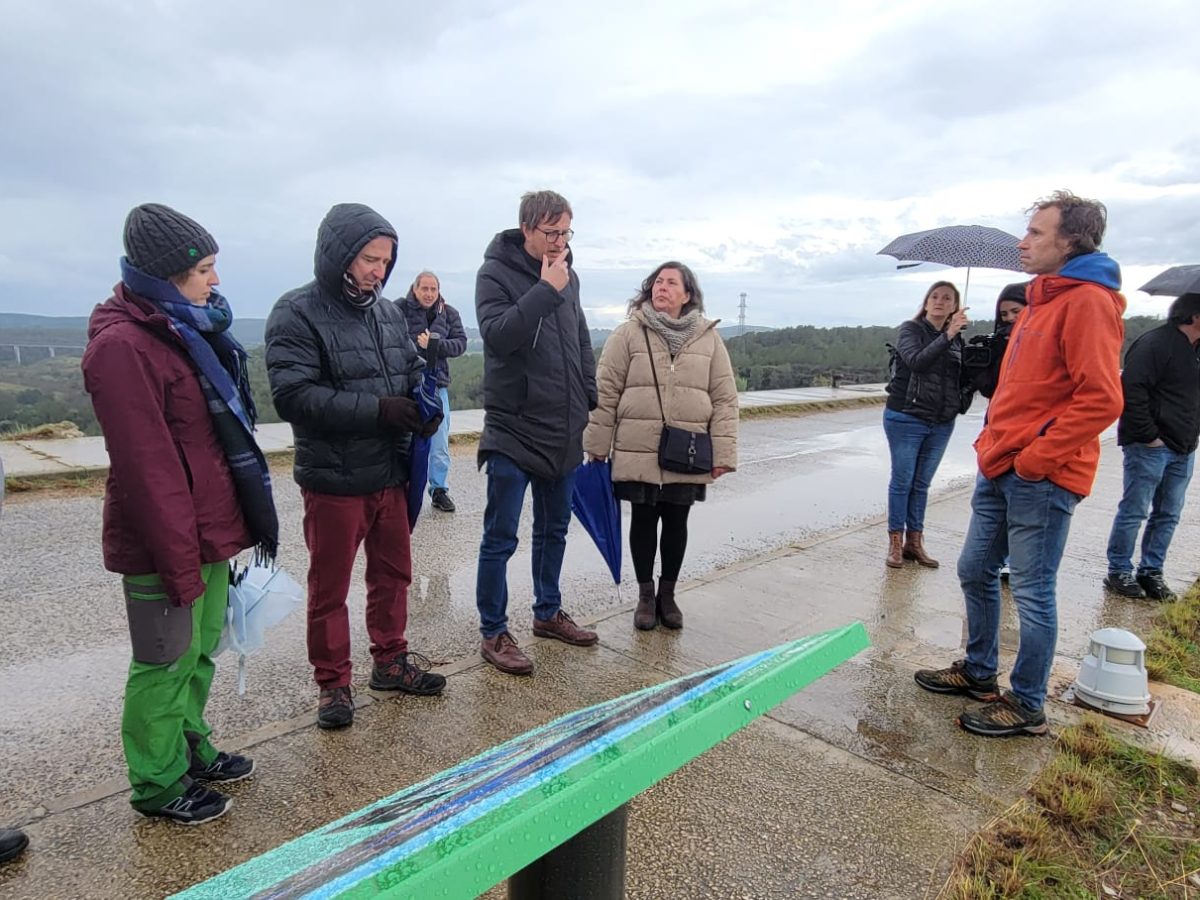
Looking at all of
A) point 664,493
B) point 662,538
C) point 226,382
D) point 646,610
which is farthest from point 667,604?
point 226,382

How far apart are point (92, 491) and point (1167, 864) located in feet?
25.9

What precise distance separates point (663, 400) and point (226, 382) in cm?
226

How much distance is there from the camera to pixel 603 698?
11.3 feet

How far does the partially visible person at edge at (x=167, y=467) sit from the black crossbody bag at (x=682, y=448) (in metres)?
2.10

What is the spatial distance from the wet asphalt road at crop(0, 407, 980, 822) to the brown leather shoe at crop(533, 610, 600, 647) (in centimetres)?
18

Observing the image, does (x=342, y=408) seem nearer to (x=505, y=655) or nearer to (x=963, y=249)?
(x=505, y=655)

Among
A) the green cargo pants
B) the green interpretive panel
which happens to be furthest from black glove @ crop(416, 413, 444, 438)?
the green interpretive panel

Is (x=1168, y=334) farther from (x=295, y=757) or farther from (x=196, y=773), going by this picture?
(x=196, y=773)

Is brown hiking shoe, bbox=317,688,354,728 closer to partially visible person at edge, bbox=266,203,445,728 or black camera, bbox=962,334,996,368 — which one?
partially visible person at edge, bbox=266,203,445,728

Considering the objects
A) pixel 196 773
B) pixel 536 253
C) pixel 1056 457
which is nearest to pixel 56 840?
pixel 196 773

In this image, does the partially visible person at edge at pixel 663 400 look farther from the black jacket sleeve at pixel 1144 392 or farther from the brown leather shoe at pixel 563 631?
the black jacket sleeve at pixel 1144 392

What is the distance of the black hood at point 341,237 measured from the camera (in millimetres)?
2869

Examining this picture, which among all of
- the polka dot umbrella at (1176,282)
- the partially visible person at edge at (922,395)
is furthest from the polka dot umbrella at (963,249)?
the polka dot umbrella at (1176,282)

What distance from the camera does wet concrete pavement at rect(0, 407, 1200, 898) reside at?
7.80 ft
